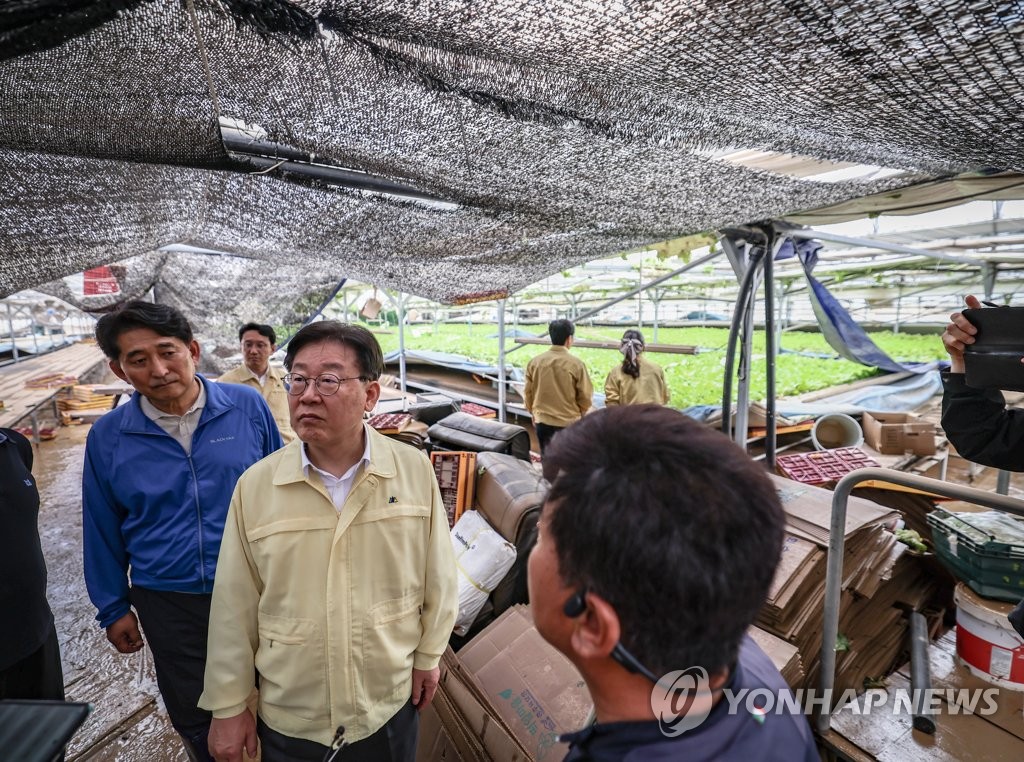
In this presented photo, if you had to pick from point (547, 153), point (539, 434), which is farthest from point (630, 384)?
point (547, 153)

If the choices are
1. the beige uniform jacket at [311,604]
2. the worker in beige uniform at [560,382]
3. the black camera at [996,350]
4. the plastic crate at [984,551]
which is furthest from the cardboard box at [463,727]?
the worker in beige uniform at [560,382]

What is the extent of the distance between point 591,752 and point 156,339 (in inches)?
87.2

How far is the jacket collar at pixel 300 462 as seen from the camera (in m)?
1.49

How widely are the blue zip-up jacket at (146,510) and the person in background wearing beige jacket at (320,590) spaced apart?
0.55 m

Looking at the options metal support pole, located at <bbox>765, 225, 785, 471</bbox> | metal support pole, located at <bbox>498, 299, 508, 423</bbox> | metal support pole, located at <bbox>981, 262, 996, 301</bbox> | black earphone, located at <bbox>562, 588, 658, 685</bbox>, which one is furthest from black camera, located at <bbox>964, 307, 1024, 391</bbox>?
metal support pole, located at <bbox>498, 299, 508, 423</bbox>

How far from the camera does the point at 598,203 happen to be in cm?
272

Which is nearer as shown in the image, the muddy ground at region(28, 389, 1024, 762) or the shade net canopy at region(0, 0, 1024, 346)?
the shade net canopy at region(0, 0, 1024, 346)

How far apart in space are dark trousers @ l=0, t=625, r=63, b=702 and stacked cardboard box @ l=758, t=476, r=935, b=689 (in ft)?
10.9

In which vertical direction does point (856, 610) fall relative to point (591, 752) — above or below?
below

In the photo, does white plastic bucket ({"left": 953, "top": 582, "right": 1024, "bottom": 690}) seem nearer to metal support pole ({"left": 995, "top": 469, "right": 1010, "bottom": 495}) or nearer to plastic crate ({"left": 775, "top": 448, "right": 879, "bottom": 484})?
metal support pole ({"left": 995, "top": 469, "right": 1010, "bottom": 495})

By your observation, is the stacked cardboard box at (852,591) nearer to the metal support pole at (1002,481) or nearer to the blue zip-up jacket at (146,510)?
the metal support pole at (1002,481)

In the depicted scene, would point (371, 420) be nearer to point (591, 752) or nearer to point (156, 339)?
point (156, 339)

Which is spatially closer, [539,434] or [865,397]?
[539,434]

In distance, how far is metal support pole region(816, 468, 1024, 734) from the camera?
56.5 inches
